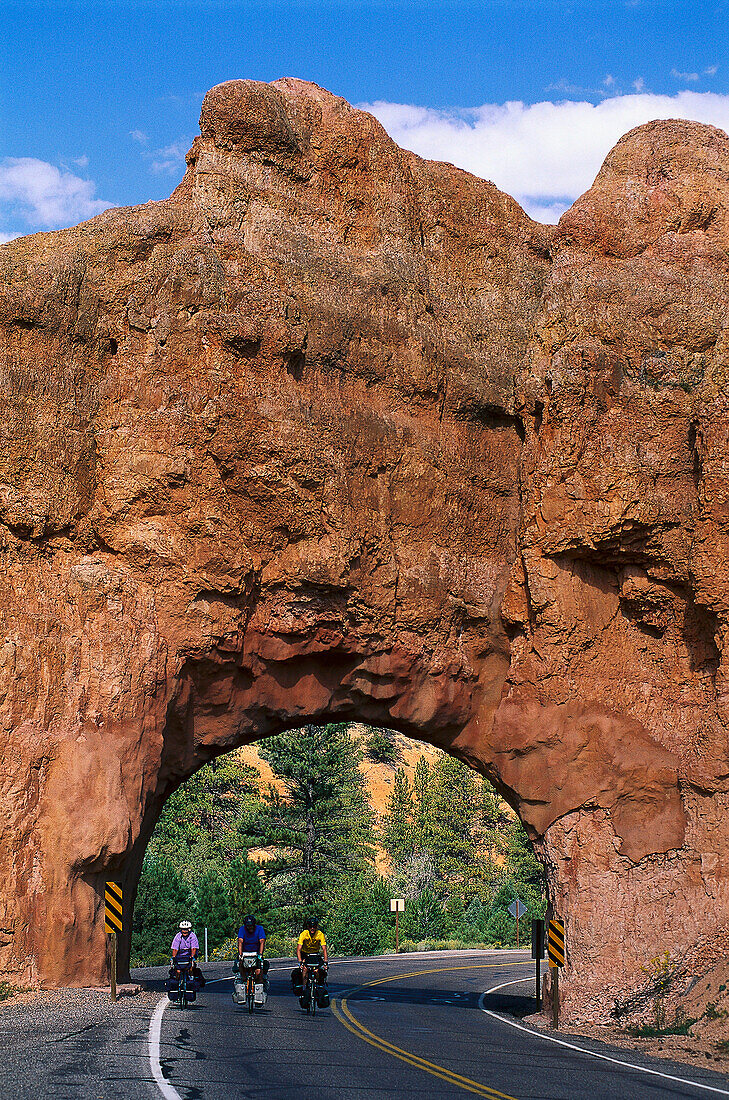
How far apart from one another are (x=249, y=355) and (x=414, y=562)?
5.60m

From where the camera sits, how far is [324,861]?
145 feet

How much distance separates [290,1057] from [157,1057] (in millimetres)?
1696

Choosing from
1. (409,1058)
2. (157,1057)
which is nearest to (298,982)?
(409,1058)

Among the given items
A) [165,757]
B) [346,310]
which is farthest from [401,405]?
[165,757]

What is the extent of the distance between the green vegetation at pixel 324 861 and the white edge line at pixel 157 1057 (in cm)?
2024

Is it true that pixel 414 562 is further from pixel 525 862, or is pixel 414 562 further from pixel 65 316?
pixel 525 862

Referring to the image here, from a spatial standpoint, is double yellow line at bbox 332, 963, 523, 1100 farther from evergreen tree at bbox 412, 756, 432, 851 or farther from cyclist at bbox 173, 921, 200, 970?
evergreen tree at bbox 412, 756, 432, 851

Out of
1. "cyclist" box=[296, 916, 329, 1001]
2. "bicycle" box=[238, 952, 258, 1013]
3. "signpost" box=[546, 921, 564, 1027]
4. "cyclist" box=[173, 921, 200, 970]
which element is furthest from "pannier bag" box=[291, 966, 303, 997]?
"signpost" box=[546, 921, 564, 1027]

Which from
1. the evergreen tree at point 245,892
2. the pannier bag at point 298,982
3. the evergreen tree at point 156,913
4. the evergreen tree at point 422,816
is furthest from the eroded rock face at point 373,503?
the evergreen tree at point 422,816

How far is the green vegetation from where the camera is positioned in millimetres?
38656

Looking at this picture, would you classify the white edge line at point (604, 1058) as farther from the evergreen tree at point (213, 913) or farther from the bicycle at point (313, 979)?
the evergreen tree at point (213, 913)

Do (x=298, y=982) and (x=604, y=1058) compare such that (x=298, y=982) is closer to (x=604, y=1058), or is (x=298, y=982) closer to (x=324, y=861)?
(x=604, y=1058)

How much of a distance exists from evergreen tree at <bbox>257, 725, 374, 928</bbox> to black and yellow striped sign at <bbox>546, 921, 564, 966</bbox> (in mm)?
23771

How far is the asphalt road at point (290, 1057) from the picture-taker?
10.7 m
